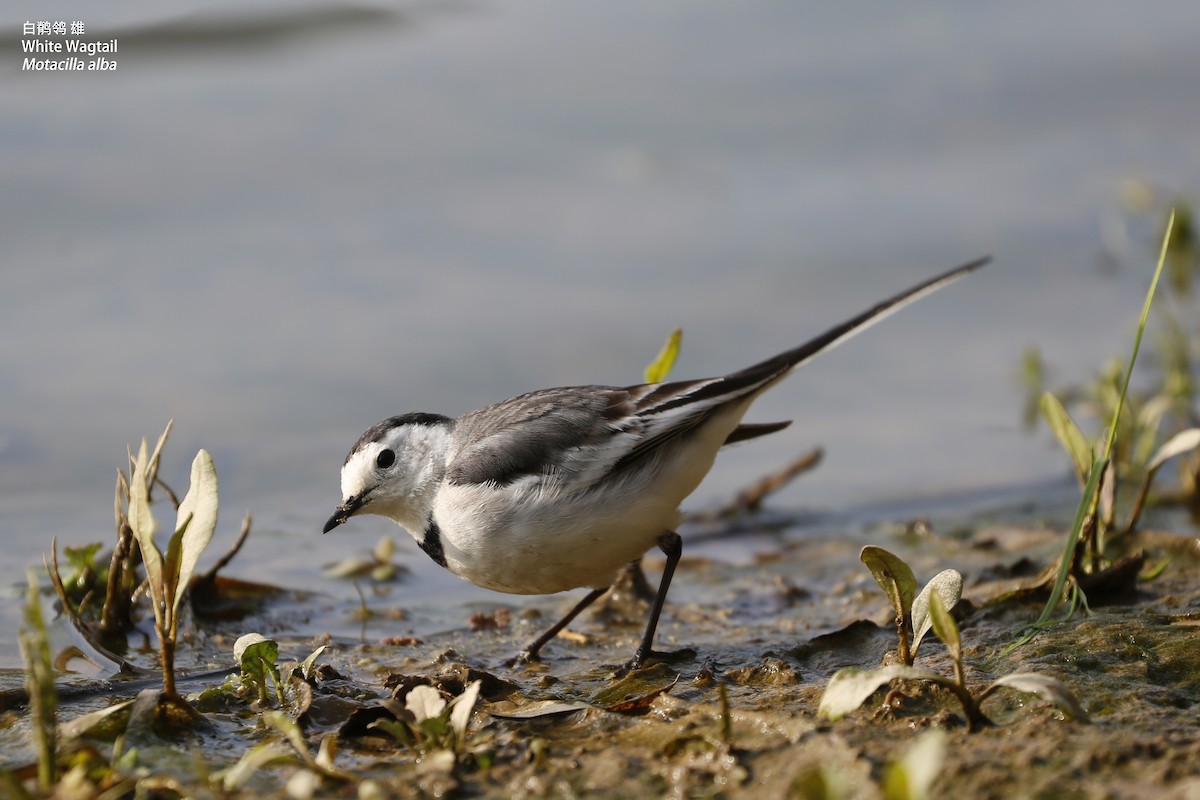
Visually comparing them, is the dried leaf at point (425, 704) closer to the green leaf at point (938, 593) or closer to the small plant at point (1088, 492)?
the green leaf at point (938, 593)

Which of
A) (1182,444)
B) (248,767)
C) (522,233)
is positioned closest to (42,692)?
(248,767)

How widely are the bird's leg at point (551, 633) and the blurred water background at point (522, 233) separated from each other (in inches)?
45.6

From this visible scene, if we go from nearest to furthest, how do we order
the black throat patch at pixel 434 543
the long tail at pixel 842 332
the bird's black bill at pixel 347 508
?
the long tail at pixel 842 332, the black throat patch at pixel 434 543, the bird's black bill at pixel 347 508

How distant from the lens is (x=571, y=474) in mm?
6223

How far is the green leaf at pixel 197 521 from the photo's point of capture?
4.72 metres

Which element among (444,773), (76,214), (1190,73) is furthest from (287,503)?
(1190,73)

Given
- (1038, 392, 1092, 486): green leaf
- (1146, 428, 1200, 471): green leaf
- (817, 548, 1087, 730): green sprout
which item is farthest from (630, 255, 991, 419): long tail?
(817, 548, 1087, 730): green sprout

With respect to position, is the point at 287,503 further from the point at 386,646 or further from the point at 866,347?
the point at 866,347

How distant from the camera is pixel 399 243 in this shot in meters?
11.7

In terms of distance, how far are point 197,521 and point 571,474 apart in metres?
1.87

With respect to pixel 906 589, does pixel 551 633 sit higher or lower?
lower

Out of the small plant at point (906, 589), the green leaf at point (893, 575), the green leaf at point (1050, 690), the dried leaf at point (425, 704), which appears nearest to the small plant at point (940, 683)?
the green leaf at point (1050, 690)

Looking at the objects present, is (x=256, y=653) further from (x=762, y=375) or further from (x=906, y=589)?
(x=762, y=375)

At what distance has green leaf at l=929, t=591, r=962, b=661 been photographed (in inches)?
176
